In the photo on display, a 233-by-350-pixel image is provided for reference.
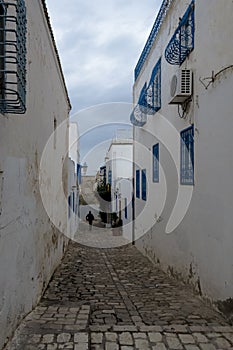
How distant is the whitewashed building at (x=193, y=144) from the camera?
5070 millimetres

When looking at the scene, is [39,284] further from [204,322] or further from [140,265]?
[140,265]

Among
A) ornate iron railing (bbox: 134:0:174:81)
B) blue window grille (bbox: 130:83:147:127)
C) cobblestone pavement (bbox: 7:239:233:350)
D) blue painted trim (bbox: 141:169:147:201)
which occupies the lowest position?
cobblestone pavement (bbox: 7:239:233:350)

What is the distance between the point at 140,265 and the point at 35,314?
6.48m

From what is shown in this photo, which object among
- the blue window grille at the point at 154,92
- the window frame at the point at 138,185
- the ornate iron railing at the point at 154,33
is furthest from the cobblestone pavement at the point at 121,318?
the ornate iron railing at the point at 154,33

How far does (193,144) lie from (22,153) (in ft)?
11.5

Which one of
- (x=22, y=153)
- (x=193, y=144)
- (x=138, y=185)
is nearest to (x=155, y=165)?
(x=138, y=185)

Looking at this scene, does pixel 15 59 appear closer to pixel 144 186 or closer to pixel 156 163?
pixel 156 163

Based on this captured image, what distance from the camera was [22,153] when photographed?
4.48m

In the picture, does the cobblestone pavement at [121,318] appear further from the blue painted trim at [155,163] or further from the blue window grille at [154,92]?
the blue window grille at [154,92]

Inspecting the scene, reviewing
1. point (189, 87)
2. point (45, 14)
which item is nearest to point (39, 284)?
point (189, 87)

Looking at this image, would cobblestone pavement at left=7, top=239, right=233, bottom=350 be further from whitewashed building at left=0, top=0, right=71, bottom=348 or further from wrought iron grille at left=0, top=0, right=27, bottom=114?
wrought iron grille at left=0, top=0, right=27, bottom=114

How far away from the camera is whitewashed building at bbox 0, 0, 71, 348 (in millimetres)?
3484

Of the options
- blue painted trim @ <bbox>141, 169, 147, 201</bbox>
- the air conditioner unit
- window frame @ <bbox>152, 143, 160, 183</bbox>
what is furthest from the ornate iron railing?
blue painted trim @ <bbox>141, 169, 147, 201</bbox>

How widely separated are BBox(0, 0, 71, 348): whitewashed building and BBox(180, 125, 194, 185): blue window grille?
281cm
